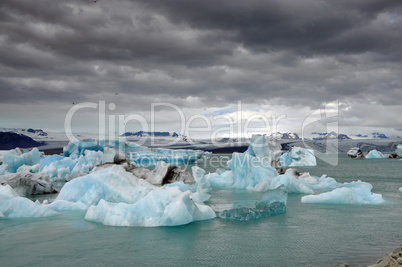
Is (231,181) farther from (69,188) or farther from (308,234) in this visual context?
(308,234)

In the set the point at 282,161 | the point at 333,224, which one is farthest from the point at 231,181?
the point at 282,161

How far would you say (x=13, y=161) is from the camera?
21.0 m

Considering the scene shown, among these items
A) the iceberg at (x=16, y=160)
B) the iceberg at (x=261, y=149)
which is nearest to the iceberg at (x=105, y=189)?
the iceberg at (x=16, y=160)

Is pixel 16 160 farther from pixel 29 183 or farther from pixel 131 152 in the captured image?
pixel 131 152

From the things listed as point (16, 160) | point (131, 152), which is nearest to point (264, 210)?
point (16, 160)

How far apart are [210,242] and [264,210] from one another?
271 cm

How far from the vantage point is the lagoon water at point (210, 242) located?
5203 mm

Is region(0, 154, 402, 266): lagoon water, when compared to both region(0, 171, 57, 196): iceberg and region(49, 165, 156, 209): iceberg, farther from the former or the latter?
region(0, 171, 57, 196): iceberg

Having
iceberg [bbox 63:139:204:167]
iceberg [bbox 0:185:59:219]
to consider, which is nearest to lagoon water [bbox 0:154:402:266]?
iceberg [bbox 0:185:59:219]

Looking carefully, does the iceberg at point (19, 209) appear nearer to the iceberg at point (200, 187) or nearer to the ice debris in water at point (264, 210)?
the iceberg at point (200, 187)

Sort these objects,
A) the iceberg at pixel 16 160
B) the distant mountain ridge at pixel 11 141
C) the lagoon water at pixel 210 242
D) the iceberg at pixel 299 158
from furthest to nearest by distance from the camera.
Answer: the distant mountain ridge at pixel 11 141, the iceberg at pixel 299 158, the iceberg at pixel 16 160, the lagoon water at pixel 210 242

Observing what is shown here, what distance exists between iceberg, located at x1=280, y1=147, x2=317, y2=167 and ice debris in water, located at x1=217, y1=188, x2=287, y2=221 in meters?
28.6

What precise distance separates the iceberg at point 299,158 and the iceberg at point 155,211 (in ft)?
102

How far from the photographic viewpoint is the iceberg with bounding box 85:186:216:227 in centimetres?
733
